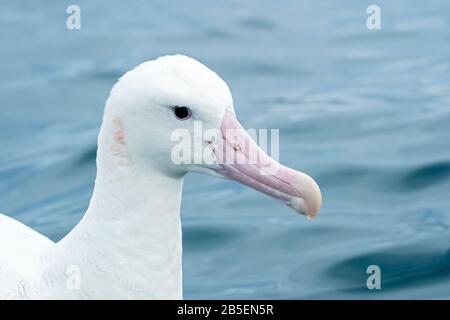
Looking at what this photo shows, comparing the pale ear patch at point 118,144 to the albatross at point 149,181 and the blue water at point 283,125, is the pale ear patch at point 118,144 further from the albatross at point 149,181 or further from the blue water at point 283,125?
the blue water at point 283,125

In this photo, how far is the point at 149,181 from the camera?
5039 millimetres

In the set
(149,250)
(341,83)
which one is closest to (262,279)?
(149,250)

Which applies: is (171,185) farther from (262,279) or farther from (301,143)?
(301,143)

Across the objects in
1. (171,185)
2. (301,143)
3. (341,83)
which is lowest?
(171,185)

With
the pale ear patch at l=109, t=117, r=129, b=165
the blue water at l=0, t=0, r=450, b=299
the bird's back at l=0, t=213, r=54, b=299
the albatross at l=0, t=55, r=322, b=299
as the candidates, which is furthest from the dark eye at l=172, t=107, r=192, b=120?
the blue water at l=0, t=0, r=450, b=299

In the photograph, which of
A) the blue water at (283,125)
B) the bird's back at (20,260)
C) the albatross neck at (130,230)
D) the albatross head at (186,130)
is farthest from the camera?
the blue water at (283,125)

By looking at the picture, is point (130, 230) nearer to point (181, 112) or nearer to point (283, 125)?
point (181, 112)

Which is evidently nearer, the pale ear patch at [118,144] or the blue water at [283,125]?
the pale ear patch at [118,144]

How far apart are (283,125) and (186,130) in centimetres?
478

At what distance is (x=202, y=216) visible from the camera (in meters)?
8.30

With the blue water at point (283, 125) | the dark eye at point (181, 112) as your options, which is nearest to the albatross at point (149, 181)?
the dark eye at point (181, 112)

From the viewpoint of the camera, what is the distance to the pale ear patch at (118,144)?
16.4 ft

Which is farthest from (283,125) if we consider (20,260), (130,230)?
(130,230)
